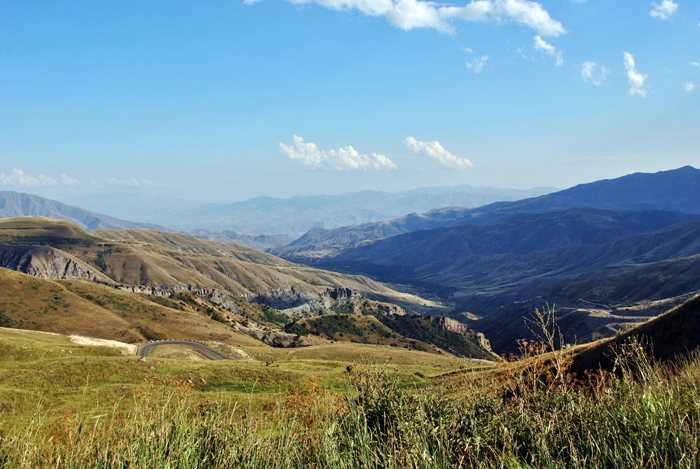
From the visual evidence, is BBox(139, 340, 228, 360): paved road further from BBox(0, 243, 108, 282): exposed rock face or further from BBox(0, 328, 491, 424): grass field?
BBox(0, 243, 108, 282): exposed rock face

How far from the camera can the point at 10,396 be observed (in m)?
27.8

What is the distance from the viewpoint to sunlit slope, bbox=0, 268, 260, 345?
86.6m

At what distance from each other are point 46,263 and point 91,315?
4839 inches

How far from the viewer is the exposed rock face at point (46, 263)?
17700 cm

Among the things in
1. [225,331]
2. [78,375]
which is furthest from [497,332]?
[78,375]

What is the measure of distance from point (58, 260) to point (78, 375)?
195217 millimetres

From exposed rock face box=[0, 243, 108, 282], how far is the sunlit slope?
8977 cm

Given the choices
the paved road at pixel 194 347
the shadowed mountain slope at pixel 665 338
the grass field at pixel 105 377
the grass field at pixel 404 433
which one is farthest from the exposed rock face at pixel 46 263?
the grass field at pixel 404 433

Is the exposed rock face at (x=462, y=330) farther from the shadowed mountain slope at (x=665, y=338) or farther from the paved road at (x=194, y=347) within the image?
the shadowed mountain slope at (x=665, y=338)

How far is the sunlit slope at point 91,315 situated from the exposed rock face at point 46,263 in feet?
295

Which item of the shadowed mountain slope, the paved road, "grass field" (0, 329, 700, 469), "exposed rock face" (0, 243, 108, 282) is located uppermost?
"grass field" (0, 329, 700, 469)

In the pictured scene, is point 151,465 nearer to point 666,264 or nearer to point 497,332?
point 497,332

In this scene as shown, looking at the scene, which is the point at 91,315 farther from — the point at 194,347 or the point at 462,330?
the point at 462,330

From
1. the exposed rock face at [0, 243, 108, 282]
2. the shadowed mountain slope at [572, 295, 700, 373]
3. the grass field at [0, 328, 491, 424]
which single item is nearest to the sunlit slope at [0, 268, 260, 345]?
the grass field at [0, 328, 491, 424]
